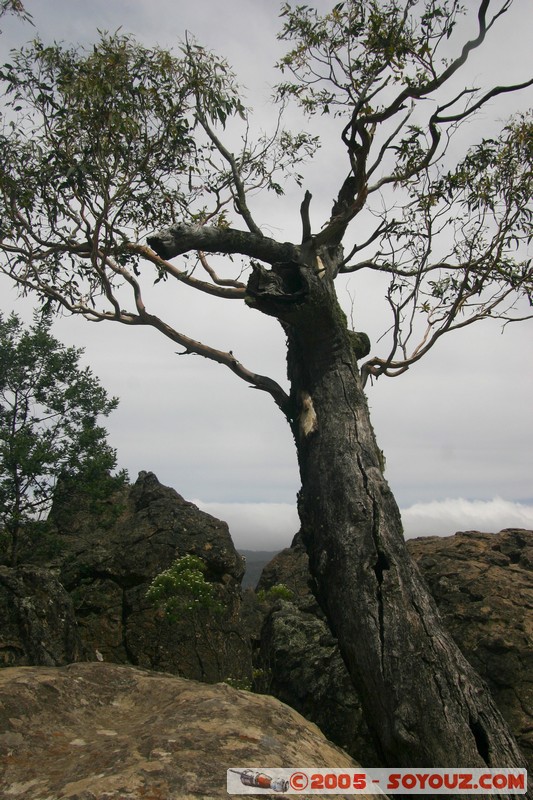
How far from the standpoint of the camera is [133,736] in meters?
5.69

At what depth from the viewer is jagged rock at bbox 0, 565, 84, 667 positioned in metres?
10.5

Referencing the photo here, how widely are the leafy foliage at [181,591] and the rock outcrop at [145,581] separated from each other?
0.75 m

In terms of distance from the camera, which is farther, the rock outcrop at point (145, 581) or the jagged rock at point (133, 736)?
the rock outcrop at point (145, 581)

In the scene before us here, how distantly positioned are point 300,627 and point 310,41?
45.7ft

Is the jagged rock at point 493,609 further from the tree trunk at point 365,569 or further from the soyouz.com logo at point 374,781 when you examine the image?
the soyouz.com logo at point 374,781

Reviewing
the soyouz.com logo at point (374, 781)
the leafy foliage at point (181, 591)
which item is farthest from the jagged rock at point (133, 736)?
the leafy foliage at point (181, 591)


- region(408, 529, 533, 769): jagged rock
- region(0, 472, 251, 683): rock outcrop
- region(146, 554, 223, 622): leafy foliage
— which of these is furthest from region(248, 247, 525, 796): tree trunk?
region(0, 472, 251, 683): rock outcrop

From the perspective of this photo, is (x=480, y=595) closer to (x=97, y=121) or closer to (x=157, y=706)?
(x=157, y=706)

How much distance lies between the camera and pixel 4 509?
1844cm

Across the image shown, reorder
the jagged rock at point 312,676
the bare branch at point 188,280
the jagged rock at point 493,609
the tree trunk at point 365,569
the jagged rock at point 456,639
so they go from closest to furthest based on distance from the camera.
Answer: the tree trunk at point 365,569 → the jagged rock at point 312,676 → the jagged rock at point 456,639 → the jagged rock at point 493,609 → the bare branch at point 188,280

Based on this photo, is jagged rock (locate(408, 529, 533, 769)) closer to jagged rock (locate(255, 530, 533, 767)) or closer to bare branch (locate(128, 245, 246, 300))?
jagged rock (locate(255, 530, 533, 767))

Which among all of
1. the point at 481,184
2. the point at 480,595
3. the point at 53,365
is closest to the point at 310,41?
the point at 481,184

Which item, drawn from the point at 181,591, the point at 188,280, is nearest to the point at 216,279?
the point at 188,280

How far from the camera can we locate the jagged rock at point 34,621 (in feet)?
34.5
